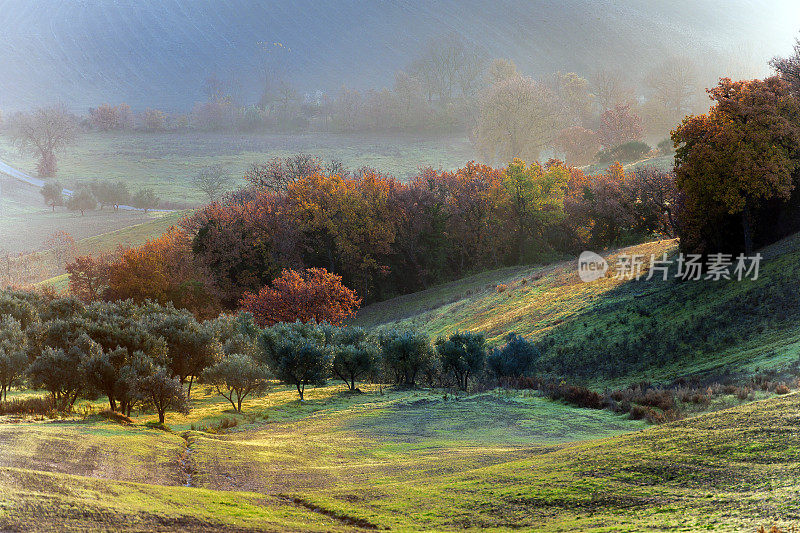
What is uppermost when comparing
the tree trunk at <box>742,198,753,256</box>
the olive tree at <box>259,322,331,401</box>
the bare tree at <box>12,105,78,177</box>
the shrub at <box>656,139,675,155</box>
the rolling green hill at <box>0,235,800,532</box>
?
the bare tree at <box>12,105,78,177</box>

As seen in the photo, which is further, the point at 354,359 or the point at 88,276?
the point at 88,276

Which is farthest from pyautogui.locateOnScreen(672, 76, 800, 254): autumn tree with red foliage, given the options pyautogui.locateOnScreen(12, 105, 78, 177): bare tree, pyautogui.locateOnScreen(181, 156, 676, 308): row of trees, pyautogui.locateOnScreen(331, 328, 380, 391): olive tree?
pyautogui.locateOnScreen(12, 105, 78, 177): bare tree

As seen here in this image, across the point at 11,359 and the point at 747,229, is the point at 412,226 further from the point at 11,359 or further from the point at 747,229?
the point at 11,359

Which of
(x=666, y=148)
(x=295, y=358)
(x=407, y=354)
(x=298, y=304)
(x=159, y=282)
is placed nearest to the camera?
(x=295, y=358)

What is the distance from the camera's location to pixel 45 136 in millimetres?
168375

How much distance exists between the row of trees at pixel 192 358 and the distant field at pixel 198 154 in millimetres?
107993

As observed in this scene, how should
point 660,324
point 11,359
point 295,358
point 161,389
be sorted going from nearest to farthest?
point 161,389 → point 11,359 → point 295,358 → point 660,324

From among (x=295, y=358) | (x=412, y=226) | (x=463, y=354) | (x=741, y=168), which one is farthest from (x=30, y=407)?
(x=412, y=226)

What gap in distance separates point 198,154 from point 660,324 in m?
159

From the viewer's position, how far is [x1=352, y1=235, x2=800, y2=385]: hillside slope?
29078 mm

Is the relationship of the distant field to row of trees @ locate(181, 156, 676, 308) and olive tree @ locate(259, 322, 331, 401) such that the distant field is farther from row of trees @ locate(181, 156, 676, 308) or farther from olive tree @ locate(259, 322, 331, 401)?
olive tree @ locate(259, 322, 331, 401)

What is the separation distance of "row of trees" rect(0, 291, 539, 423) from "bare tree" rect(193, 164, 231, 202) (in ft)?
321

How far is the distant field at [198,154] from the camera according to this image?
6063 inches

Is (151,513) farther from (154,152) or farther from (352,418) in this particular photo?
(154,152)
